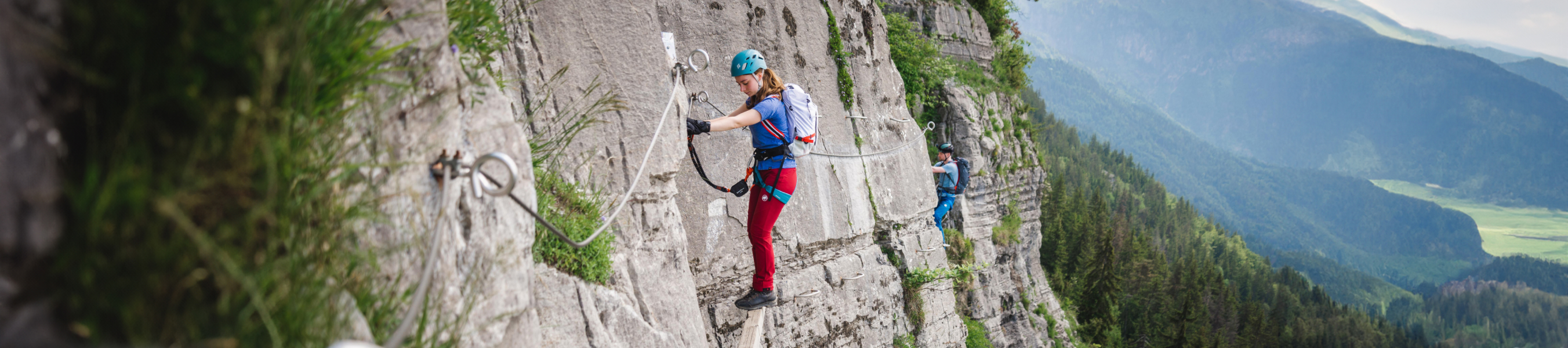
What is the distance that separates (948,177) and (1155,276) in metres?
53.5

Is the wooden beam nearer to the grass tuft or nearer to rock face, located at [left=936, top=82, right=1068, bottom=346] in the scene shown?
the grass tuft

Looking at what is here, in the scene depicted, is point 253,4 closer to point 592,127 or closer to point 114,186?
point 114,186

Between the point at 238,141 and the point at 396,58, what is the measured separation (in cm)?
82

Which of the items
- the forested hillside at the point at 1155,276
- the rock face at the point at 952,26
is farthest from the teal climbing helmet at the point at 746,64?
the forested hillside at the point at 1155,276

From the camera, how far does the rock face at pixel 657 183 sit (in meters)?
2.29

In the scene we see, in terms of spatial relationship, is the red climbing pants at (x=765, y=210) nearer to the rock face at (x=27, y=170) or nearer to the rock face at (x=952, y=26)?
the rock face at (x=27, y=170)

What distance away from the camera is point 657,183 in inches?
191

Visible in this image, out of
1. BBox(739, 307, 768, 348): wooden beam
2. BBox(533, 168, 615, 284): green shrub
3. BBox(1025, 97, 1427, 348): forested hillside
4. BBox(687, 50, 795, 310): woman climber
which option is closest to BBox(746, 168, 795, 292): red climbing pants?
BBox(687, 50, 795, 310): woman climber

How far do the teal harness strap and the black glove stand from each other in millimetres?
769

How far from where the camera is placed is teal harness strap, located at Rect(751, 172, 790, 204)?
566cm

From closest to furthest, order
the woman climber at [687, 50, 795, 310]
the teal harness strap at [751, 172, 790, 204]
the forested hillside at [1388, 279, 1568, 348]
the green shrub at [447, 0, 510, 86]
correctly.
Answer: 1. the green shrub at [447, 0, 510, 86]
2. the woman climber at [687, 50, 795, 310]
3. the teal harness strap at [751, 172, 790, 204]
4. the forested hillside at [1388, 279, 1568, 348]

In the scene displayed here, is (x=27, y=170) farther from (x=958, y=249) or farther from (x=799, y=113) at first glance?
(x=958, y=249)

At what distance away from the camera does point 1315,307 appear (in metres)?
81.8

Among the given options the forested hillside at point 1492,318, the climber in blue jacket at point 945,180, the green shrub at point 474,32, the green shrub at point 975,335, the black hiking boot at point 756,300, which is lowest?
the forested hillside at point 1492,318
